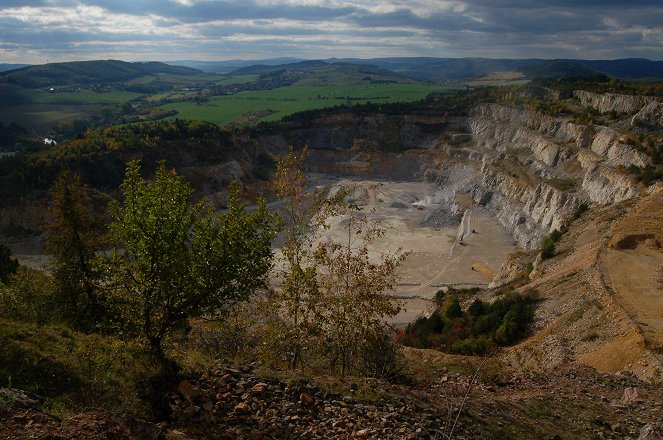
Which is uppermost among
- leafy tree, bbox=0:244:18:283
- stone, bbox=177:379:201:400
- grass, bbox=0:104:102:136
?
grass, bbox=0:104:102:136

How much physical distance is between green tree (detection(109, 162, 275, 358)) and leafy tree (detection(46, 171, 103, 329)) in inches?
371

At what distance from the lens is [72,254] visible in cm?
2158

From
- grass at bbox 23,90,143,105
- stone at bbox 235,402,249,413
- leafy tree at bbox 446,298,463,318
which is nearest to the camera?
stone at bbox 235,402,249,413

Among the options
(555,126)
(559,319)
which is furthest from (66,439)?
(555,126)

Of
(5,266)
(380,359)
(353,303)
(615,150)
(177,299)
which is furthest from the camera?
(615,150)

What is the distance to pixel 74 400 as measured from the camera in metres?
10.6

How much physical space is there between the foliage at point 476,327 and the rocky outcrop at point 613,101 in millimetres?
53329

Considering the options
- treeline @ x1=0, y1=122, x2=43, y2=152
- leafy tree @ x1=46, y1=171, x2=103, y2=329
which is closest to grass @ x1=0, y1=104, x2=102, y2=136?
treeline @ x1=0, y1=122, x2=43, y2=152

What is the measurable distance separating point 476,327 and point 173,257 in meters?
22.4

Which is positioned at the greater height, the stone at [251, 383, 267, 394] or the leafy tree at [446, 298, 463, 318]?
the stone at [251, 383, 267, 394]

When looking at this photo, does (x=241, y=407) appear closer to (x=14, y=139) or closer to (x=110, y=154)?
(x=110, y=154)

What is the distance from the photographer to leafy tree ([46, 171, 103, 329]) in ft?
68.9

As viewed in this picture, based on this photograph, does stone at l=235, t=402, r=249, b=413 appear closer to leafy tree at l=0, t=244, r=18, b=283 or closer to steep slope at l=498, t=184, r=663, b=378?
steep slope at l=498, t=184, r=663, b=378

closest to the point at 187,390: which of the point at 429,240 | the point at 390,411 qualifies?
the point at 390,411
